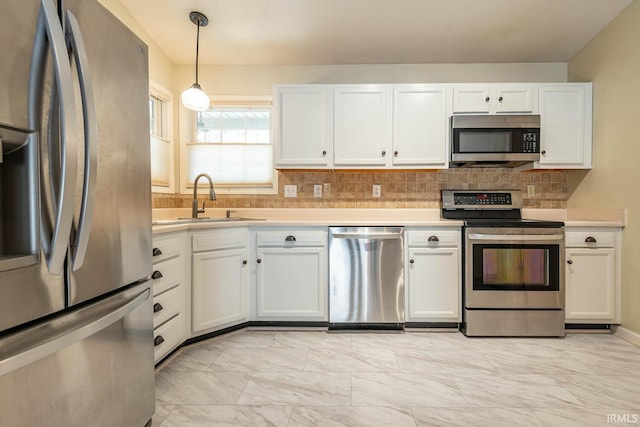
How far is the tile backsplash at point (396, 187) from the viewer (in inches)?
124

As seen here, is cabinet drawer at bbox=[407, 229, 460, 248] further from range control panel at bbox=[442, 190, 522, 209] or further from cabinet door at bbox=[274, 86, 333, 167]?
cabinet door at bbox=[274, 86, 333, 167]

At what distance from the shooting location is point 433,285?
8.53 feet

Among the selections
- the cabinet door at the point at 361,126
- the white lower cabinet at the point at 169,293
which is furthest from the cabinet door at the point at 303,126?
the white lower cabinet at the point at 169,293

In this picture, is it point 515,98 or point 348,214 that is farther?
point 348,214

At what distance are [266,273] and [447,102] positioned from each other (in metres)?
2.10

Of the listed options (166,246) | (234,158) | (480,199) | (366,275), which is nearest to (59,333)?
(166,246)

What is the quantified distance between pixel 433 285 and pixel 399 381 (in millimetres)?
945

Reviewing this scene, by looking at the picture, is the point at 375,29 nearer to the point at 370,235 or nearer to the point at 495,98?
the point at 495,98

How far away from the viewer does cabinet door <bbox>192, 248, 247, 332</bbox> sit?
2.31 m

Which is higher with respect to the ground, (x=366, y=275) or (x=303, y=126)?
(x=303, y=126)

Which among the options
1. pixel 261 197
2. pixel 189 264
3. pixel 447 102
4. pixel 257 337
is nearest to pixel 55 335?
pixel 189 264

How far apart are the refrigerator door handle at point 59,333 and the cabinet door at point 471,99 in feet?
9.22

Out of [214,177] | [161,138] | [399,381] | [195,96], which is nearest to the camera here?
[399,381]

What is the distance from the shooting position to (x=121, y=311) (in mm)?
1051
